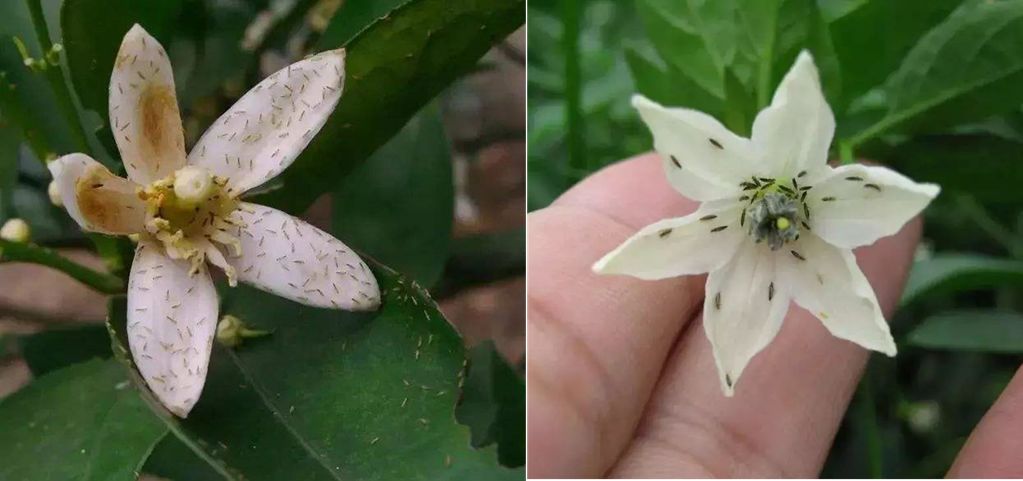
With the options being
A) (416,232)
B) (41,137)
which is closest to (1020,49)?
(416,232)

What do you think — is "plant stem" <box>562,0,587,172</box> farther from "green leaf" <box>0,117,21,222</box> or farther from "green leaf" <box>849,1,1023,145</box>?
"green leaf" <box>0,117,21,222</box>

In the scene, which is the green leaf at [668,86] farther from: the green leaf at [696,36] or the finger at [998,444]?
the finger at [998,444]

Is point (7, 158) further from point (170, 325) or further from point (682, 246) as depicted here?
point (682, 246)

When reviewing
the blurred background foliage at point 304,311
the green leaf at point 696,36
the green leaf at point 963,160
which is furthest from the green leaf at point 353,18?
the green leaf at point 963,160

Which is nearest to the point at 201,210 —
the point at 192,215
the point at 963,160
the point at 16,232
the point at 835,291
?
the point at 192,215

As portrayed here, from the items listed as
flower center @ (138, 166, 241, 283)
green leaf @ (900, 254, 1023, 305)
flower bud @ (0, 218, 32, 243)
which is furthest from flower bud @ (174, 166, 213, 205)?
green leaf @ (900, 254, 1023, 305)

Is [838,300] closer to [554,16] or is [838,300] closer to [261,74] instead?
[554,16]
